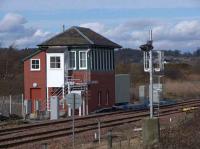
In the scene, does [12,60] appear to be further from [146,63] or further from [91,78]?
[146,63]

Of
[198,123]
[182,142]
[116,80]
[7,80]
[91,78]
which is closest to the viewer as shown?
[182,142]

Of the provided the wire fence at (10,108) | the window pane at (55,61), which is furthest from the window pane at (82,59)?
the wire fence at (10,108)

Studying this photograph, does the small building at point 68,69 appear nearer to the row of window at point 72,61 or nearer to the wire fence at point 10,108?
the row of window at point 72,61

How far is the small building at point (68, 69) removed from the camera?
175 ft

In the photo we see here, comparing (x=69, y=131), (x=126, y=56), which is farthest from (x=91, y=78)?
(x=126, y=56)

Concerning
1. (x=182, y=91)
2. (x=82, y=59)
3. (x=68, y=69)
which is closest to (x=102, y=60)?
(x=82, y=59)

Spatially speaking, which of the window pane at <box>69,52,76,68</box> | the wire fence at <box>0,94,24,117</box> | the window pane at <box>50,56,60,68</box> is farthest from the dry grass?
the wire fence at <box>0,94,24,117</box>

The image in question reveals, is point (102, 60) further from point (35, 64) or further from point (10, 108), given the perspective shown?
point (10, 108)

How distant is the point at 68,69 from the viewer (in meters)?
53.7

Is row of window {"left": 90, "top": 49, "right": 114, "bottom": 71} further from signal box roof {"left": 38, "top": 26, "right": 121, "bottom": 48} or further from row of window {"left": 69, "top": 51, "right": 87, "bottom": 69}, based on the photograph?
signal box roof {"left": 38, "top": 26, "right": 121, "bottom": 48}

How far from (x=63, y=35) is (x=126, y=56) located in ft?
296

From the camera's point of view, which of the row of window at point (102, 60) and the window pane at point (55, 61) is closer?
the window pane at point (55, 61)

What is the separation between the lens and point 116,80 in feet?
198

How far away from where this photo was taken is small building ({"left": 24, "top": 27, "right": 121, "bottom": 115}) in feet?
175
